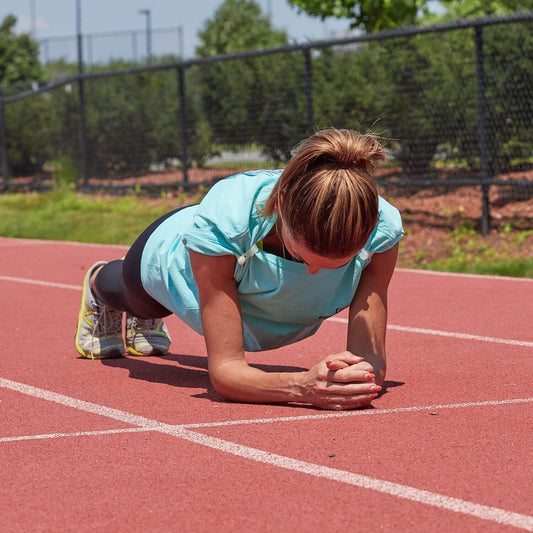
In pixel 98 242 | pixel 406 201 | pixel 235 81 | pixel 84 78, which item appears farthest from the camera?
pixel 84 78


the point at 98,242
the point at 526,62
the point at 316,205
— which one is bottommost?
the point at 98,242

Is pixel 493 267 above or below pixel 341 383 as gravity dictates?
below

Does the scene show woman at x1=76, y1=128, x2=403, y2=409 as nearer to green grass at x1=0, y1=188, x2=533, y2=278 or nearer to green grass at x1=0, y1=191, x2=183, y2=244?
green grass at x1=0, y1=188, x2=533, y2=278

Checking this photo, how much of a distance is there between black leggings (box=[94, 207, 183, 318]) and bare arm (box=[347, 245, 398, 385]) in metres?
1.04

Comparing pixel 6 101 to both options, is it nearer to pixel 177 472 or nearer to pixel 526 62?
pixel 526 62

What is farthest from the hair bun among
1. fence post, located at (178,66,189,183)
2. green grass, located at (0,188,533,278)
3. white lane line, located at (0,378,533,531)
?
fence post, located at (178,66,189,183)

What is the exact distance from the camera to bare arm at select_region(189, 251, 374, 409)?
4.09 m

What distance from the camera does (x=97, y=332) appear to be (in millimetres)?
5652

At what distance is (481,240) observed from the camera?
11.2m

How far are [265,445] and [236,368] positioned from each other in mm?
468

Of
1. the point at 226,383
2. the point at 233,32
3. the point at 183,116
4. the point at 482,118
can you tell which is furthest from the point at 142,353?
the point at 233,32

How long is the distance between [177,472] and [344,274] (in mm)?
1216

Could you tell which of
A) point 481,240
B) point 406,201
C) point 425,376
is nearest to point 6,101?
point 406,201

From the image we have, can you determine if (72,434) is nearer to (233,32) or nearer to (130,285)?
(130,285)
